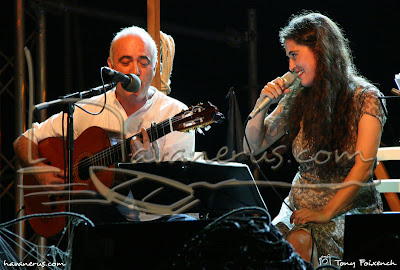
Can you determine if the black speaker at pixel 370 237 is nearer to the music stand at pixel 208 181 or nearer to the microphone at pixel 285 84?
the music stand at pixel 208 181

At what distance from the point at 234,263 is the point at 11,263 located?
0.96 meters

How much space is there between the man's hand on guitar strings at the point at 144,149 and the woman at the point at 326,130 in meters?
0.84

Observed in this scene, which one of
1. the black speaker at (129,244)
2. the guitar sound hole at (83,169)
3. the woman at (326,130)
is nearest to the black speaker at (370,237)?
the black speaker at (129,244)

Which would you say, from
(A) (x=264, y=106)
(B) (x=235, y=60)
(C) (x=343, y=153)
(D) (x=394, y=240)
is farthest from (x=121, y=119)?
(B) (x=235, y=60)

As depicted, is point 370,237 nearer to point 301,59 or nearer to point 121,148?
point 301,59

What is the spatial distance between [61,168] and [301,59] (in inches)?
73.7

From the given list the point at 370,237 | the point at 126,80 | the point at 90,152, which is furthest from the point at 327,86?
the point at 90,152

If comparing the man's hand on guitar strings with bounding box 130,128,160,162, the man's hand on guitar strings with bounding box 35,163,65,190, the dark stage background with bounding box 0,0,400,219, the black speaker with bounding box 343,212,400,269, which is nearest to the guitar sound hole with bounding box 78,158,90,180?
the man's hand on guitar strings with bounding box 35,163,65,190

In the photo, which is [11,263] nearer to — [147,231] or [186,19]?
[147,231]

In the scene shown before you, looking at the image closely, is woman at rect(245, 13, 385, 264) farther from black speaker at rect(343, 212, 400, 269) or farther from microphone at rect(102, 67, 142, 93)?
black speaker at rect(343, 212, 400, 269)

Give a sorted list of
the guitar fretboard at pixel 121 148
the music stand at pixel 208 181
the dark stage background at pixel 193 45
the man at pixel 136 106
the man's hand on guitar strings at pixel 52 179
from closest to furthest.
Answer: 1. the music stand at pixel 208 181
2. the guitar fretboard at pixel 121 148
3. the man at pixel 136 106
4. the man's hand on guitar strings at pixel 52 179
5. the dark stage background at pixel 193 45

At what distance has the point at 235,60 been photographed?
6.07 m

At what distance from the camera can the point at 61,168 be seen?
3.71m

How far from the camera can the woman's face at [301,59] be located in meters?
2.85
